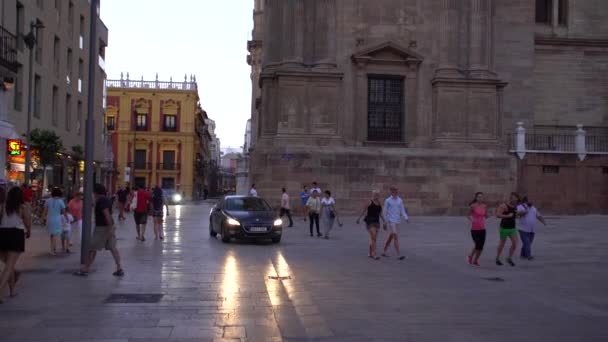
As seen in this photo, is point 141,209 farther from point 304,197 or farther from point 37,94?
point 37,94

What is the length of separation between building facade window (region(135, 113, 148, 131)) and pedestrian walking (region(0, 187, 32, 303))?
71501 millimetres

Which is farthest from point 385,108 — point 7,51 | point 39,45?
point 7,51

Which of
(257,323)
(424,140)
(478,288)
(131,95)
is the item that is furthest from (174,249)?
(131,95)

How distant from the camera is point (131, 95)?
80.2 m

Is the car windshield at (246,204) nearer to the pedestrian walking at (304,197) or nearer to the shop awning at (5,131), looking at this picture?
the pedestrian walking at (304,197)

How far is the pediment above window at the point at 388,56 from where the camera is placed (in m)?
32.3

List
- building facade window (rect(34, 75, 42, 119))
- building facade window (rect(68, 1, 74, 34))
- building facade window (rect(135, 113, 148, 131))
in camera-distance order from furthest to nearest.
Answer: building facade window (rect(135, 113, 148, 131)), building facade window (rect(68, 1, 74, 34)), building facade window (rect(34, 75, 42, 119))

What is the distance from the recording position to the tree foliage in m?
27.4

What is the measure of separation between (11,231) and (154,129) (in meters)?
71.6

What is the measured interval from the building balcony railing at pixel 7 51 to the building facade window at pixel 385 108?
15.6 metres

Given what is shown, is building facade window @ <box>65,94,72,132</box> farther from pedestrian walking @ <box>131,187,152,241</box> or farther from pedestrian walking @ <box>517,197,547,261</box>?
pedestrian walking @ <box>517,197,547,261</box>

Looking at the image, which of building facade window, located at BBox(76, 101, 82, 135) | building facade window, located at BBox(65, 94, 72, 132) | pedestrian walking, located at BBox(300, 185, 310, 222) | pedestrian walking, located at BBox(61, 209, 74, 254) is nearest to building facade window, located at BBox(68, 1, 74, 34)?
building facade window, located at BBox(65, 94, 72, 132)

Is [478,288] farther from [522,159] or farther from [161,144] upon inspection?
[161,144]

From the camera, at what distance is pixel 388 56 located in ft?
108
